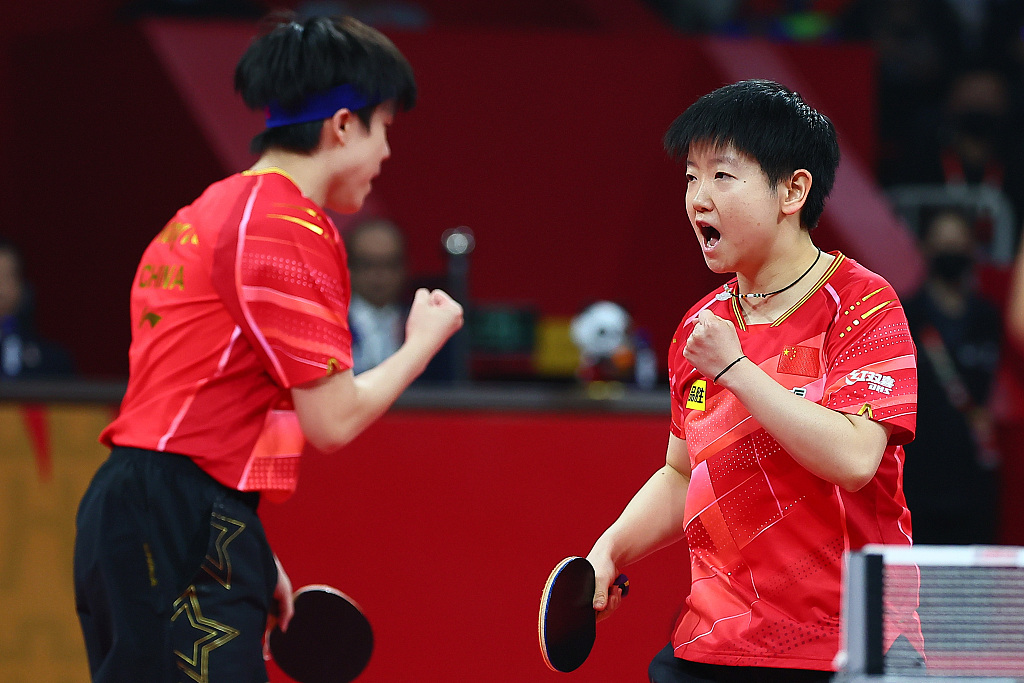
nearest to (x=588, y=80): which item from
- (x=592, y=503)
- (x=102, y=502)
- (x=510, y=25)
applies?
(x=510, y=25)

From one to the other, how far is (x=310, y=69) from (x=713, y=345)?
111 cm

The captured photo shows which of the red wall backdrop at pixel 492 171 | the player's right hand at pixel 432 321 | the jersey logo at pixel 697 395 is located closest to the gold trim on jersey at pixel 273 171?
the player's right hand at pixel 432 321

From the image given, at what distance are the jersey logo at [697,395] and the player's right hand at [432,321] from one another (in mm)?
574

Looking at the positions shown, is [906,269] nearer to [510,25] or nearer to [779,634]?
[510,25]

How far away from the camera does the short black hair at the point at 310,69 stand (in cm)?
266

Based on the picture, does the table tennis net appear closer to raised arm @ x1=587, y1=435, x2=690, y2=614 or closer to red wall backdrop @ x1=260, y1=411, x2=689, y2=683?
raised arm @ x1=587, y1=435, x2=690, y2=614

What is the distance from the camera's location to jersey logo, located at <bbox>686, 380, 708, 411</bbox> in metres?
2.33

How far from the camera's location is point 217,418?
8.11 ft

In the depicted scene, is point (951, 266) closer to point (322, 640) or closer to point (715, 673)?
point (322, 640)

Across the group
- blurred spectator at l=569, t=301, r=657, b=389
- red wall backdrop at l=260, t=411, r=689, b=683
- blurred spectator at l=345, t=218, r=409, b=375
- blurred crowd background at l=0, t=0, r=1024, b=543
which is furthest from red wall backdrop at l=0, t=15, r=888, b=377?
red wall backdrop at l=260, t=411, r=689, b=683

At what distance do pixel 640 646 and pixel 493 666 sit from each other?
477 mm

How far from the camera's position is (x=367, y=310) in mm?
5383

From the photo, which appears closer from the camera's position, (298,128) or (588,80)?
(298,128)

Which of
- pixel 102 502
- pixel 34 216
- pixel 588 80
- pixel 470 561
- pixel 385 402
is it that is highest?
pixel 588 80
